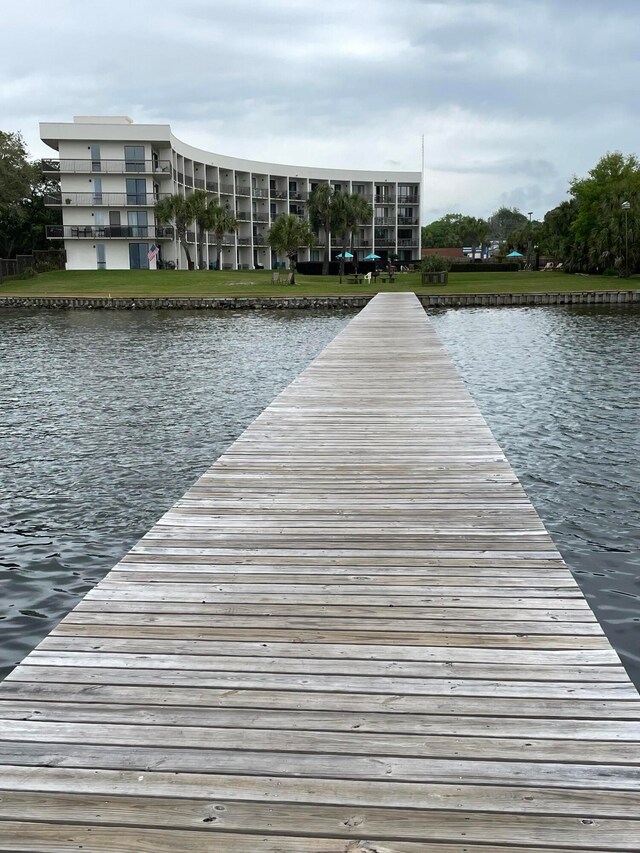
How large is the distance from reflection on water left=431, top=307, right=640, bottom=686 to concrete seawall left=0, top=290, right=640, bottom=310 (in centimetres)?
1574

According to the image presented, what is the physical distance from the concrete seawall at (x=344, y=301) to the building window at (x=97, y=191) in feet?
75.9

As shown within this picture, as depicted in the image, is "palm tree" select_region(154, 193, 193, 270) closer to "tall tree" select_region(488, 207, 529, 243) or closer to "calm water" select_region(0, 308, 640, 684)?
"calm water" select_region(0, 308, 640, 684)

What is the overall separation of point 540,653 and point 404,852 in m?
1.45

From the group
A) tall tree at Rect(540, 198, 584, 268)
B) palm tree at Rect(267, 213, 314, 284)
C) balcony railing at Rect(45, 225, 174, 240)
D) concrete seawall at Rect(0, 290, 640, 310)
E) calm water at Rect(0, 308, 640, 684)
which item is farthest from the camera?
tall tree at Rect(540, 198, 584, 268)

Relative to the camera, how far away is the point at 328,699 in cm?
322

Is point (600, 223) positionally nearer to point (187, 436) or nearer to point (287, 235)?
point (287, 235)

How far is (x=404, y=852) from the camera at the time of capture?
2395mm

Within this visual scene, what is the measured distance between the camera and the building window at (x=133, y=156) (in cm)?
6431

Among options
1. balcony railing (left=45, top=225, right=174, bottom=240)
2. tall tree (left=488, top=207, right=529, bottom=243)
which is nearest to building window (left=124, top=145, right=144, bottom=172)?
balcony railing (left=45, top=225, right=174, bottom=240)

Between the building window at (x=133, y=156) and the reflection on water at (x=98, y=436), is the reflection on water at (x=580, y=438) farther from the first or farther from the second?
the building window at (x=133, y=156)

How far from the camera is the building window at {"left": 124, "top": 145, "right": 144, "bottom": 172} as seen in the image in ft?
211

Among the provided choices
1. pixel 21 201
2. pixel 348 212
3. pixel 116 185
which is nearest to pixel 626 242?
pixel 348 212

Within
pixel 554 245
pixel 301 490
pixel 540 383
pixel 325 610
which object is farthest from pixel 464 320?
pixel 554 245

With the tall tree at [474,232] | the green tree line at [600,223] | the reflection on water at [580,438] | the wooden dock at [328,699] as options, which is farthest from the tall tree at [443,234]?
the wooden dock at [328,699]
